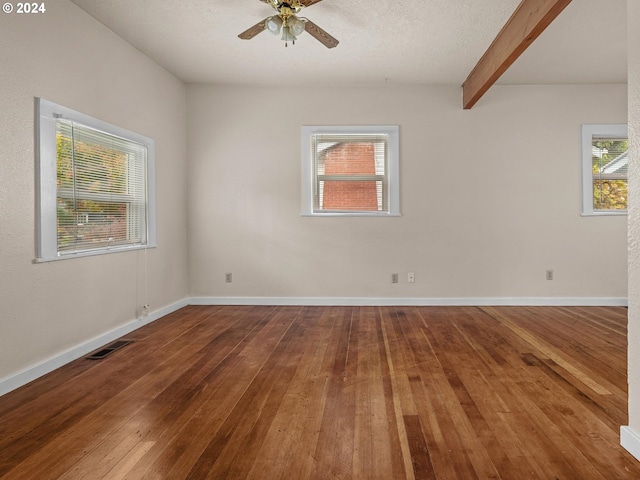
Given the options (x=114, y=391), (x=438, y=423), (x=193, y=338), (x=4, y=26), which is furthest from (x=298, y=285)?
(x=4, y=26)

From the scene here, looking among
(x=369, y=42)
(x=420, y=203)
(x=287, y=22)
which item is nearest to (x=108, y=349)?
(x=287, y=22)

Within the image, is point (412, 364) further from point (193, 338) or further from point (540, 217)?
point (540, 217)

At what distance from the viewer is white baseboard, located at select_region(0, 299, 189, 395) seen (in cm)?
253

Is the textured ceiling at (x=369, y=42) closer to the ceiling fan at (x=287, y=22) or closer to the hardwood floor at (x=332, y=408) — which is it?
the ceiling fan at (x=287, y=22)

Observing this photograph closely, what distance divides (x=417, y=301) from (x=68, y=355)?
370cm

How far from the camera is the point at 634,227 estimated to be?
1771 millimetres

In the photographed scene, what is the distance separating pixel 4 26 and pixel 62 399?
231cm

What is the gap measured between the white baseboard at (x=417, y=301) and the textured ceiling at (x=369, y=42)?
8.73 feet

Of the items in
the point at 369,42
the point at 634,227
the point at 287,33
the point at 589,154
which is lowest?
the point at 634,227

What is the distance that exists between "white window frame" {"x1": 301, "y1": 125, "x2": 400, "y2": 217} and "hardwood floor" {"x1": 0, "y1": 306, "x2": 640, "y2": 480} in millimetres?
1774

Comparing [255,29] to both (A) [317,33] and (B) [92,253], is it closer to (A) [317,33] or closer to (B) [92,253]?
(A) [317,33]

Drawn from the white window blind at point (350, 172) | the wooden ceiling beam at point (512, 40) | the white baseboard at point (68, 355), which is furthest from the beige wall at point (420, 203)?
the white baseboard at point (68, 355)

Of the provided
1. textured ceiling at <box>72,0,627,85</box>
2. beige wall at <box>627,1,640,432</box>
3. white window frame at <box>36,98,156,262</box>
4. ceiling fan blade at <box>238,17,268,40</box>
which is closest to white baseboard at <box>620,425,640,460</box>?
beige wall at <box>627,1,640,432</box>

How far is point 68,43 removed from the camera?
3.05m
